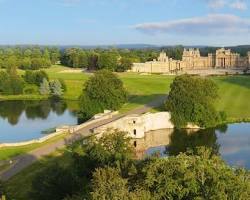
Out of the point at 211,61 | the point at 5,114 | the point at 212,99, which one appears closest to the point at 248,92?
the point at 212,99

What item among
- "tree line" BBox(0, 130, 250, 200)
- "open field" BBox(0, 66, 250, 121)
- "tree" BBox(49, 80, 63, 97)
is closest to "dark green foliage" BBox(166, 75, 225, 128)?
"open field" BBox(0, 66, 250, 121)

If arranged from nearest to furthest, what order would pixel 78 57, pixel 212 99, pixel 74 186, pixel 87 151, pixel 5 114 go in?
pixel 74 186
pixel 87 151
pixel 212 99
pixel 5 114
pixel 78 57

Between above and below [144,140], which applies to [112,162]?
above

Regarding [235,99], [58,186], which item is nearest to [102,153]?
[58,186]

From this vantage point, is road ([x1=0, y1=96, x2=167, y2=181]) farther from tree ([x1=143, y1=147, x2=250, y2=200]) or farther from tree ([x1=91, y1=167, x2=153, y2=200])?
tree ([x1=143, y1=147, x2=250, y2=200])

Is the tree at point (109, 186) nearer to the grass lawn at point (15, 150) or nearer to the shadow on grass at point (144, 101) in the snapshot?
the grass lawn at point (15, 150)

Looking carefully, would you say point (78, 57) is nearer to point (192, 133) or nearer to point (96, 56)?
point (96, 56)

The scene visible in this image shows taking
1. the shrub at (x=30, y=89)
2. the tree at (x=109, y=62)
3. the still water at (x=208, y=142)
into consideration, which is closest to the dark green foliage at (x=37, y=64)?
the tree at (x=109, y=62)
